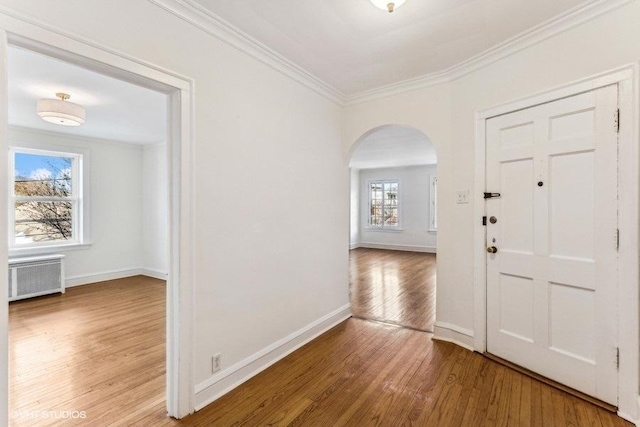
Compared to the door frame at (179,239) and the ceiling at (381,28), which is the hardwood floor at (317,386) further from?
the ceiling at (381,28)

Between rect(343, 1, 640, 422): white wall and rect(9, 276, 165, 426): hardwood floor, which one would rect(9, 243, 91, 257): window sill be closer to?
rect(9, 276, 165, 426): hardwood floor

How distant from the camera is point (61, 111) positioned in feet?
10.1

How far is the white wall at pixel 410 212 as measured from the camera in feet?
27.8

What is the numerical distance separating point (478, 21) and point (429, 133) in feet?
3.42

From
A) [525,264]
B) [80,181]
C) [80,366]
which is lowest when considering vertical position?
[80,366]

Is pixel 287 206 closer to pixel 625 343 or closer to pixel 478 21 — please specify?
pixel 478 21

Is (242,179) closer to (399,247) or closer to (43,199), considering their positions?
(43,199)

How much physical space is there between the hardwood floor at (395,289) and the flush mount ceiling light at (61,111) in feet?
12.8

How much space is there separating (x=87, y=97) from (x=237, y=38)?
228 centimetres

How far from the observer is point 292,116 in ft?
8.86

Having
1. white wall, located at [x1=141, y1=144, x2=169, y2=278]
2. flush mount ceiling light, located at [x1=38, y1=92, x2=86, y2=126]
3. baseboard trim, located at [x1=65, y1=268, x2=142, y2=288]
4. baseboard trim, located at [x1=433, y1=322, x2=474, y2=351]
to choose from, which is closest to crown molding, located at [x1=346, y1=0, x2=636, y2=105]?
baseboard trim, located at [x1=433, y1=322, x2=474, y2=351]

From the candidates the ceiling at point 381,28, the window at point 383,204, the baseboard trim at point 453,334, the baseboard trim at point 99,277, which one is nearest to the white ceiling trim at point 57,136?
the baseboard trim at point 99,277

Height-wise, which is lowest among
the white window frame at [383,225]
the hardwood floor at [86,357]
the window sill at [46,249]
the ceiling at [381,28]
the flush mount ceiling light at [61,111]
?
the hardwood floor at [86,357]

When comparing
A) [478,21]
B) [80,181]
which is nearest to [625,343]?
[478,21]
